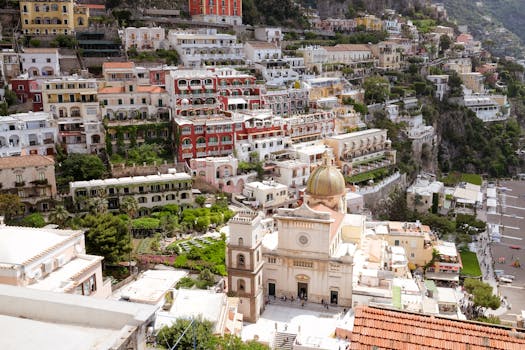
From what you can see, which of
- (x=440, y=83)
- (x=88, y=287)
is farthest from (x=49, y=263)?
(x=440, y=83)

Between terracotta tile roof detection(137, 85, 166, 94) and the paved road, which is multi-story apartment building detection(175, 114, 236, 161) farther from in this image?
the paved road

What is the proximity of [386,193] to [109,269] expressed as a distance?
126 ft

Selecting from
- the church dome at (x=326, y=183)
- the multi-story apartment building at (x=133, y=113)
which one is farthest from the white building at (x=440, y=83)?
the church dome at (x=326, y=183)

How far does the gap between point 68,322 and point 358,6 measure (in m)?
123

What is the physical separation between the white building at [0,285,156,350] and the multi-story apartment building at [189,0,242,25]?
3385 inches

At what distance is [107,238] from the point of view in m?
35.6

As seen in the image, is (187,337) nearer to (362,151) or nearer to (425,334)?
(425,334)

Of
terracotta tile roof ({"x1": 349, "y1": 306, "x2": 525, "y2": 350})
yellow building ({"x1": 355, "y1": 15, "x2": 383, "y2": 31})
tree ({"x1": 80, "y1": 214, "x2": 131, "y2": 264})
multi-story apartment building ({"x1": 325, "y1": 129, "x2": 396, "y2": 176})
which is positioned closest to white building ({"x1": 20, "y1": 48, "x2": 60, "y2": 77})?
tree ({"x1": 80, "y1": 214, "x2": 131, "y2": 264})

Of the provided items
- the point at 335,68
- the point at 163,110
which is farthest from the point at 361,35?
the point at 163,110

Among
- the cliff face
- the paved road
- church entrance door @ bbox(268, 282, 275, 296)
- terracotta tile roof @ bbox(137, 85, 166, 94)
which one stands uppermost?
the cliff face

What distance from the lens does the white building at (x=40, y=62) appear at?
63156 millimetres

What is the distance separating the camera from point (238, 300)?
31.0m

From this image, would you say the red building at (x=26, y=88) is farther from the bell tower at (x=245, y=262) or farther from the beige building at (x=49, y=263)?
the bell tower at (x=245, y=262)

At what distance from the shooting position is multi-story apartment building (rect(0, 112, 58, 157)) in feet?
162
